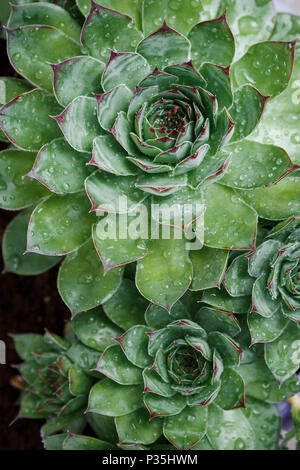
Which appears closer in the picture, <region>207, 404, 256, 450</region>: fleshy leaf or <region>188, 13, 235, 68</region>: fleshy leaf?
<region>188, 13, 235, 68</region>: fleshy leaf

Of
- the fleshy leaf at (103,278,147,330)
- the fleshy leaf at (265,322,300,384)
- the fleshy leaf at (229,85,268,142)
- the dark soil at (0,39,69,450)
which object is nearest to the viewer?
the fleshy leaf at (229,85,268,142)

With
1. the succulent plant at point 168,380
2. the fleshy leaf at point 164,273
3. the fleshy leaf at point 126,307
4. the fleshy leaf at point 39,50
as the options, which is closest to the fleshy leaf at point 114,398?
the succulent plant at point 168,380

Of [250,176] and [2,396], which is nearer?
[250,176]

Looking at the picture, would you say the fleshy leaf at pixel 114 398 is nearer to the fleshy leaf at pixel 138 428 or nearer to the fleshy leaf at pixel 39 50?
the fleshy leaf at pixel 138 428

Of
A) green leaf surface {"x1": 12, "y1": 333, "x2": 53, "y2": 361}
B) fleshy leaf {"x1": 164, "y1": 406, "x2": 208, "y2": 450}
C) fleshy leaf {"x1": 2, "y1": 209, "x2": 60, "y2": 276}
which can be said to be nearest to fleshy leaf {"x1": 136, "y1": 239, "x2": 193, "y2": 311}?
fleshy leaf {"x1": 164, "y1": 406, "x2": 208, "y2": 450}

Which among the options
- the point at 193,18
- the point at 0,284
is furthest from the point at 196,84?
the point at 0,284

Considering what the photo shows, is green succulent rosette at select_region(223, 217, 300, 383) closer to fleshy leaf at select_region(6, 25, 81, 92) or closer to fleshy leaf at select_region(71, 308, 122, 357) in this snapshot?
fleshy leaf at select_region(71, 308, 122, 357)

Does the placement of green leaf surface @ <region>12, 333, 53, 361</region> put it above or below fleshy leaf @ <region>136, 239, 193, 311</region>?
below
